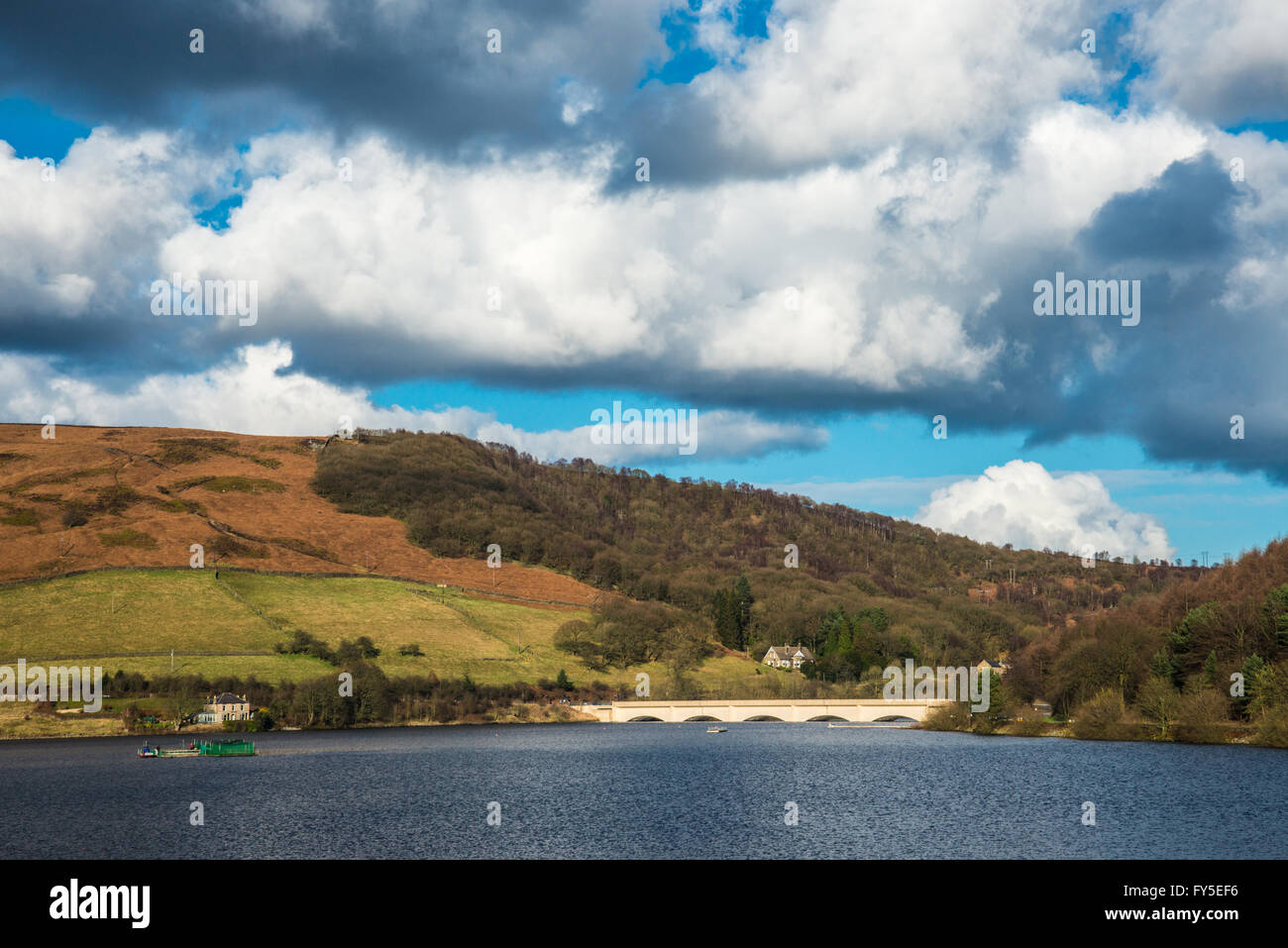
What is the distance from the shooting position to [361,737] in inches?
6668

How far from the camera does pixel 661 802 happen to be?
86625 mm

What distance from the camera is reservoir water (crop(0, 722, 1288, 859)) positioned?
213ft

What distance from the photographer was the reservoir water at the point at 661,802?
64938 mm

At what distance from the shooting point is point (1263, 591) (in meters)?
138
